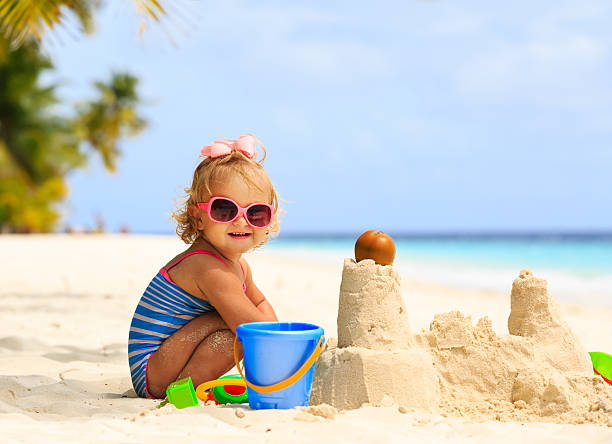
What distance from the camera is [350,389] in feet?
7.88

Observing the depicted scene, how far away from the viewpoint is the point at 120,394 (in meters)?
3.11

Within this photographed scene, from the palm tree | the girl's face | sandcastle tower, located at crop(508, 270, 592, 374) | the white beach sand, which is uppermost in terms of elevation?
the palm tree

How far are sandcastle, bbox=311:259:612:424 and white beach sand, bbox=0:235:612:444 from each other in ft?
0.33

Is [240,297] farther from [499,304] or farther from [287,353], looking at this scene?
[499,304]

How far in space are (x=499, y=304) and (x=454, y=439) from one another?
644 centimetres

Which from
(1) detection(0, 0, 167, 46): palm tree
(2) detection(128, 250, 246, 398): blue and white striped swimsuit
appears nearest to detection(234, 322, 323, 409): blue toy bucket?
(2) detection(128, 250, 246, 398): blue and white striped swimsuit

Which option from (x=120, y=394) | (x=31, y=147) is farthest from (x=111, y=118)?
(x=120, y=394)

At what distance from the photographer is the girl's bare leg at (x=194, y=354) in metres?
2.88

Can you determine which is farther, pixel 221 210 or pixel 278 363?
pixel 221 210

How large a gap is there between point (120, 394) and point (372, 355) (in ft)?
4.59

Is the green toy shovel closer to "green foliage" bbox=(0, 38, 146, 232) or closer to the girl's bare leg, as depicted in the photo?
the girl's bare leg

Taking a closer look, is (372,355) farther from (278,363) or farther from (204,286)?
(204,286)

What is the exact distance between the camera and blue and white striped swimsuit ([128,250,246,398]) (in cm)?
290

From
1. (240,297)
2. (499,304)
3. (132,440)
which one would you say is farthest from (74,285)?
(132,440)
